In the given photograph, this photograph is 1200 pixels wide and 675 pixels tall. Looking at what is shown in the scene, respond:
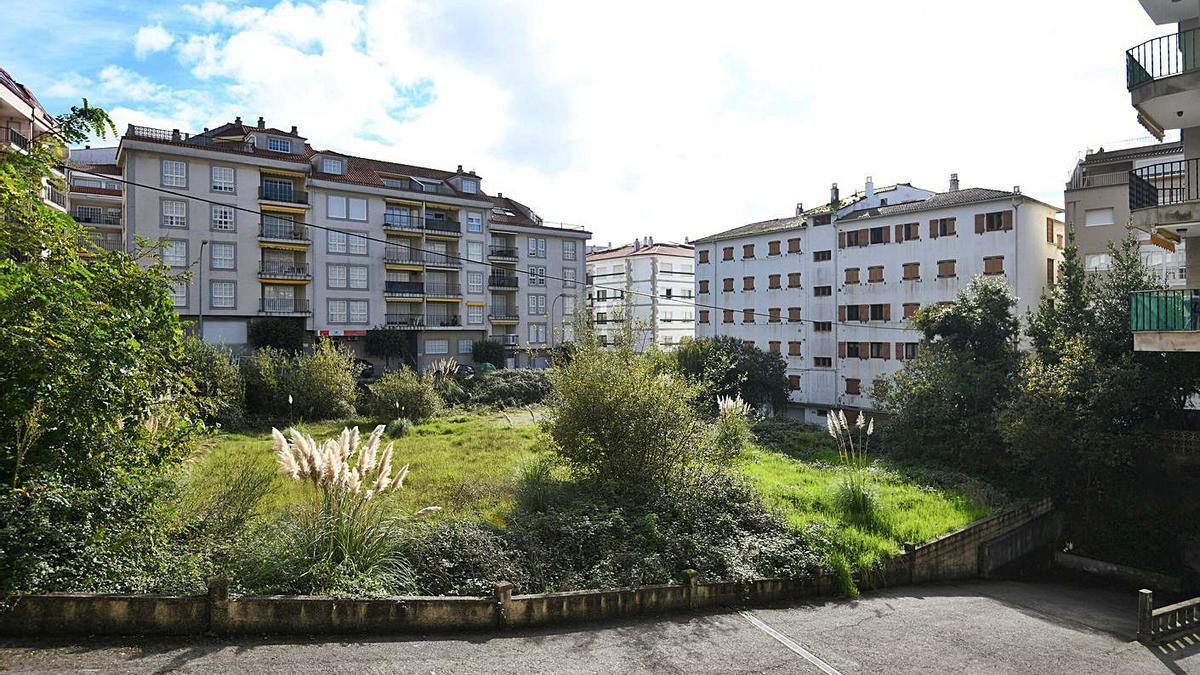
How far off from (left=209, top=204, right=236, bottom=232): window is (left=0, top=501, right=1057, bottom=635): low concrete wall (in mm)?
37529

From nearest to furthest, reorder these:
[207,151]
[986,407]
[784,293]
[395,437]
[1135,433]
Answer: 1. [1135,433]
2. [986,407]
3. [395,437]
4. [207,151]
5. [784,293]

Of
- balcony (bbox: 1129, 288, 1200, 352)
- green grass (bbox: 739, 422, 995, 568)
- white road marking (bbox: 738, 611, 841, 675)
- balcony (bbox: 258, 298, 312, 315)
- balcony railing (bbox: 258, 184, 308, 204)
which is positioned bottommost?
white road marking (bbox: 738, 611, 841, 675)

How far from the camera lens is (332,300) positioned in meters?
44.0

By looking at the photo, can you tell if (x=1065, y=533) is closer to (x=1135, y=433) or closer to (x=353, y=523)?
(x=1135, y=433)

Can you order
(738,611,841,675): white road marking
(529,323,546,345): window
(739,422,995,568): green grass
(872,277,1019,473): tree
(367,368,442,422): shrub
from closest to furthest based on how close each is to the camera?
(738,611,841,675): white road marking < (739,422,995,568): green grass < (872,277,1019,473): tree < (367,368,442,422): shrub < (529,323,546,345): window

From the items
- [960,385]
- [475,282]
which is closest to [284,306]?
[475,282]

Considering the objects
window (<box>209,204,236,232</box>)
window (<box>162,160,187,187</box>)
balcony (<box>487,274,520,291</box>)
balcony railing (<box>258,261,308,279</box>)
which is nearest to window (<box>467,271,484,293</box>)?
balcony (<box>487,274,520,291</box>)

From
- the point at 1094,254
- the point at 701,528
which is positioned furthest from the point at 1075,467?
the point at 1094,254

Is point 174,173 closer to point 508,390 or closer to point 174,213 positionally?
point 174,213

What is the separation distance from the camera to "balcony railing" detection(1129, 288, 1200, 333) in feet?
43.7

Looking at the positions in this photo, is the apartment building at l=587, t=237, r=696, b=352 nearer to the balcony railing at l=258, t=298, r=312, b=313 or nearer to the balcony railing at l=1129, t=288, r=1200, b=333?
the balcony railing at l=258, t=298, r=312, b=313

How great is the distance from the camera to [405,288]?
154 ft

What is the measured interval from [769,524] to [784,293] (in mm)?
40151

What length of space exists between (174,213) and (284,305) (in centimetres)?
744
